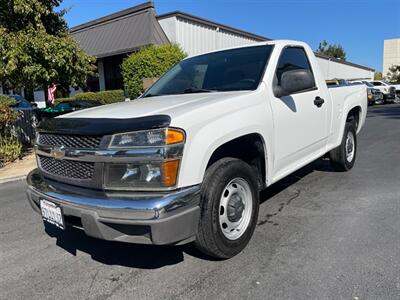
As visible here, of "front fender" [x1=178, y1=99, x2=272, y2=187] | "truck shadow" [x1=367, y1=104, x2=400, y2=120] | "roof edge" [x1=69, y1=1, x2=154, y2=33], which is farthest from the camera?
"roof edge" [x1=69, y1=1, x2=154, y2=33]

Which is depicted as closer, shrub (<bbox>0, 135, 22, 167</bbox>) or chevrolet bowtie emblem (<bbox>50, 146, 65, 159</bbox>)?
chevrolet bowtie emblem (<bbox>50, 146, 65, 159</bbox>)

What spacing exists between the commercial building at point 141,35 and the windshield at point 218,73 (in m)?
12.4

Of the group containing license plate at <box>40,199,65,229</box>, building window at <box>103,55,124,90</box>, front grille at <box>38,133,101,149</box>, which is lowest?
license plate at <box>40,199,65,229</box>

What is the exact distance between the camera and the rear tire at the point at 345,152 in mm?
5996

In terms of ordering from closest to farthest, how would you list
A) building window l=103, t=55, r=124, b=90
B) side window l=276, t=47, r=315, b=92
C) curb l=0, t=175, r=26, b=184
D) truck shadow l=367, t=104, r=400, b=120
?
side window l=276, t=47, r=315, b=92 → curb l=0, t=175, r=26, b=184 → truck shadow l=367, t=104, r=400, b=120 → building window l=103, t=55, r=124, b=90

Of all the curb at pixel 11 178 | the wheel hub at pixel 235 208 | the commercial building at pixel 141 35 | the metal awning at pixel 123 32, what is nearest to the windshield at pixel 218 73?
the wheel hub at pixel 235 208

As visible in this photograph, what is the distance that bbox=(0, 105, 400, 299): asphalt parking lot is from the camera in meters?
2.97

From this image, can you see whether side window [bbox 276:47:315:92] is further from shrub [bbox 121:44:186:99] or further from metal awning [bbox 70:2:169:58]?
metal awning [bbox 70:2:169:58]

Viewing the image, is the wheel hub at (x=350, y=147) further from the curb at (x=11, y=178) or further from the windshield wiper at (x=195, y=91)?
the curb at (x=11, y=178)

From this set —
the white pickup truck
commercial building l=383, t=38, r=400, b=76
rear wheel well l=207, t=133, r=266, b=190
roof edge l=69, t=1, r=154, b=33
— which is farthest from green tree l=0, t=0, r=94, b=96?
commercial building l=383, t=38, r=400, b=76

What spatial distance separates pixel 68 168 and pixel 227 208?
1360 mm

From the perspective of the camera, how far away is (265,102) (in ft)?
12.4

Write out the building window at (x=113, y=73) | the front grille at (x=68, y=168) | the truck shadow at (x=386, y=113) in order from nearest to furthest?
the front grille at (x=68, y=168) → the truck shadow at (x=386, y=113) → the building window at (x=113, y=73)

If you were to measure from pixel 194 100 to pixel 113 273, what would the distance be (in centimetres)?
165
